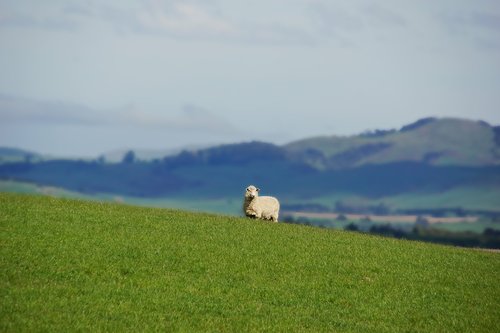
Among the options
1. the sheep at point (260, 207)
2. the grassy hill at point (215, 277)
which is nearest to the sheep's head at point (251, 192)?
the sheep at point (260, 207)

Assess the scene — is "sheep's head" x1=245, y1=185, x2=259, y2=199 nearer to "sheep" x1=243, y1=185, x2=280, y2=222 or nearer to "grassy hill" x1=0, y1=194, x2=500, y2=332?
"sheep" x1=243, y1=185, x2=280, y2=222

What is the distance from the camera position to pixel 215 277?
110ft

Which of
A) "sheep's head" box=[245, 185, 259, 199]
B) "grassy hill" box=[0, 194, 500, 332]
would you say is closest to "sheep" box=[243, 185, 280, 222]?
"sheep's head" box=[245, 185, 259, 199]

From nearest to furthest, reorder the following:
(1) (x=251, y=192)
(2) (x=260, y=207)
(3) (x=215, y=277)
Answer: (3) (x=215, y=277) → (1) (x=251, y=192) → (2) (x=260, y=207)

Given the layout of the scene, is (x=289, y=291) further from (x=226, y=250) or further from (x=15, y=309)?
(x=15, y=309)

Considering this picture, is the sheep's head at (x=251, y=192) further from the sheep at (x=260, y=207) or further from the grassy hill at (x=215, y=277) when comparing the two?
the grassy hill at (x=215, y=277)

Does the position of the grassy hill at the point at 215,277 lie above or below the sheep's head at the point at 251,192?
below

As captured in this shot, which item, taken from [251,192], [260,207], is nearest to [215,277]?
[251,192]

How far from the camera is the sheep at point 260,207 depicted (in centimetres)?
4359

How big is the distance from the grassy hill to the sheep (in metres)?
1.24

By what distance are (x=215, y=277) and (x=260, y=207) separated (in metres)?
10.7

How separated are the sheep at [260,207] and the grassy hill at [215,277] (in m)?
1.24

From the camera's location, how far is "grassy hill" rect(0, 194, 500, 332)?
94.6 feet

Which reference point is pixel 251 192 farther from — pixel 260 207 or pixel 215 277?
pixel 215 277
